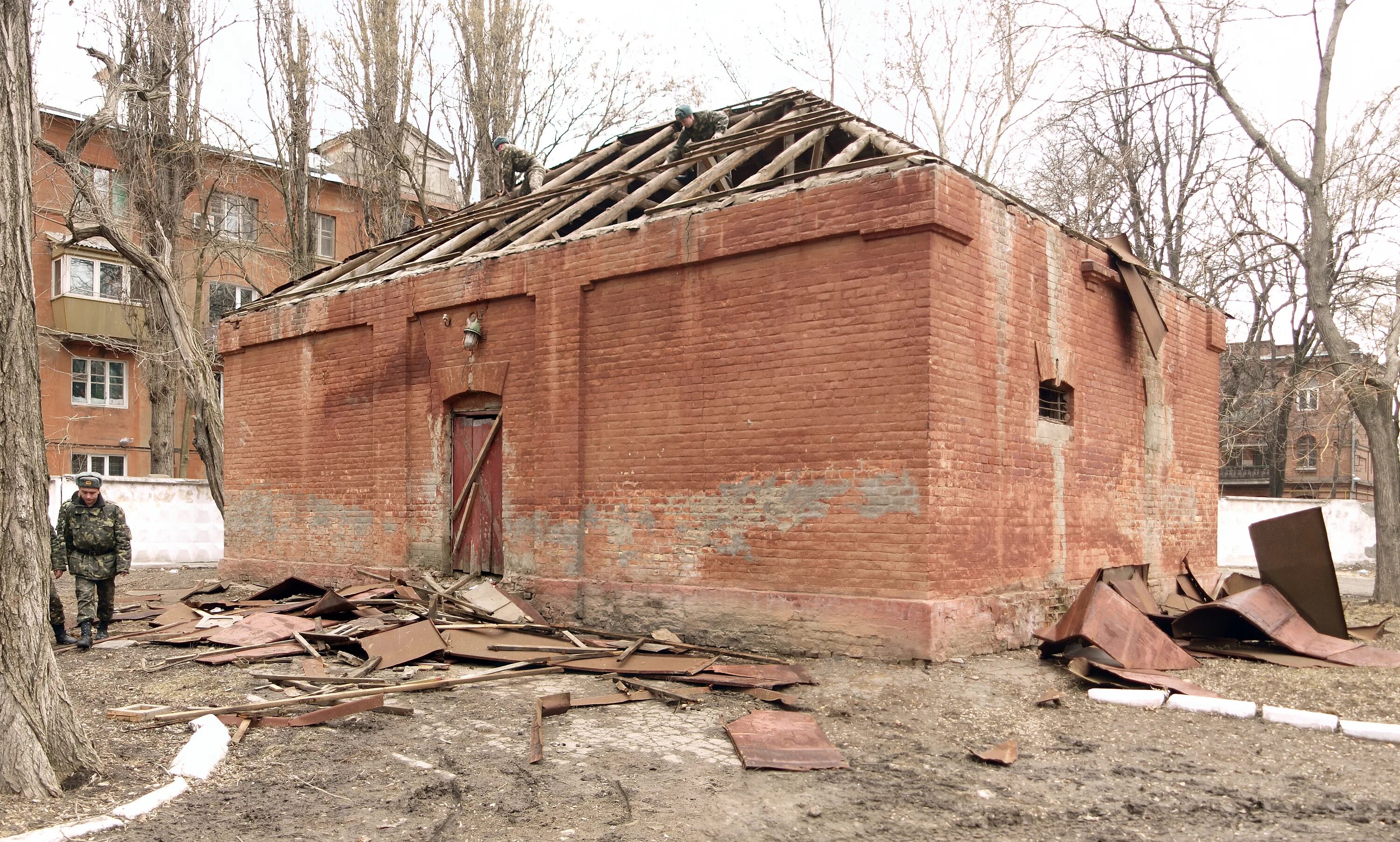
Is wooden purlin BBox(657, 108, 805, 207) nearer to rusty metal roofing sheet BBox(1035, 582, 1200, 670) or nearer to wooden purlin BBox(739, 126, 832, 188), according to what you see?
wooden purlin BBox(739, 126, 832, 188)

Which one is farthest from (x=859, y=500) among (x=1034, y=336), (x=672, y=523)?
(x=1034, y=336)

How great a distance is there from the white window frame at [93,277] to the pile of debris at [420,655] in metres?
16.6

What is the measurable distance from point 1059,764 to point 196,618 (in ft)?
29.4

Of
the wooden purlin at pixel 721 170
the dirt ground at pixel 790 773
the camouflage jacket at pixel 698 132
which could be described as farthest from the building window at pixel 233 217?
the dirt ground at pixel 790 773

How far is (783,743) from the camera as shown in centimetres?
566

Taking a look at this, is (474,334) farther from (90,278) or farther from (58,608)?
(90,278)

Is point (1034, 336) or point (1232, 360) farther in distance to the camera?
point (1232, 360)

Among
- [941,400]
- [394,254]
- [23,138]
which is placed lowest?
[941,400]

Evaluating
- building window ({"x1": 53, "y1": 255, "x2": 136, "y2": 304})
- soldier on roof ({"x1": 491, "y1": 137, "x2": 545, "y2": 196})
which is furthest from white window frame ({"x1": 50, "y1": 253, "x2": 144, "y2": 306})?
soldier on roof ({"x1": 491, "y1": 137, "x2": 545, "y2": 196})

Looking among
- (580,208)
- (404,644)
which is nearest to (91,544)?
(404,644)

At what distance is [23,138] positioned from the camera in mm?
4961

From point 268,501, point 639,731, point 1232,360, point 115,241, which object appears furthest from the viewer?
point 1232,360

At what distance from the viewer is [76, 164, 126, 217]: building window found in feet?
53.1

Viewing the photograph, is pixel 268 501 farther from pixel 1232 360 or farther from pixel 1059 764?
pixel 1232 360
